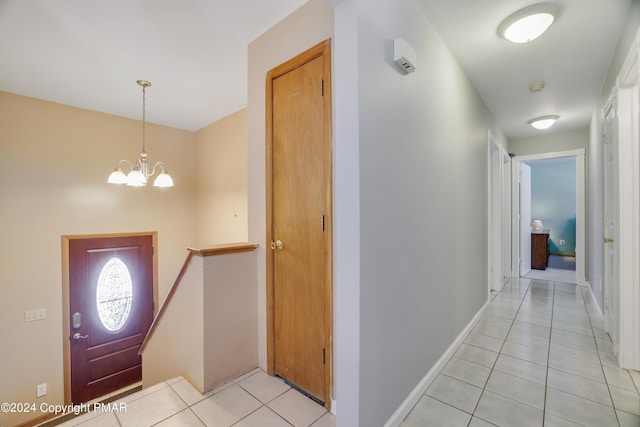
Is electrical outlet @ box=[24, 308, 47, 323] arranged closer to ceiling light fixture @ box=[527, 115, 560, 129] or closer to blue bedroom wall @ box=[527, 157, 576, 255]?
ceiling light fixture @ box=[527, 115, 560, 129]

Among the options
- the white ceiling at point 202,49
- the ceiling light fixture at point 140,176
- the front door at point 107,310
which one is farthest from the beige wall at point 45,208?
the ceiling light fixture at point 140,176

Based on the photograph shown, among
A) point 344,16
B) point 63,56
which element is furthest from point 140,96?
point 344,16

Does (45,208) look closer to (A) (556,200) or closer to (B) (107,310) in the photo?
(B) (107,310)

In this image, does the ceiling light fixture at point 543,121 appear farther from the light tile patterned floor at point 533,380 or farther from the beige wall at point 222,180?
the beige wall at point 222,180

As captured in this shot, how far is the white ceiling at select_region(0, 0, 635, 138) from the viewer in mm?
1881

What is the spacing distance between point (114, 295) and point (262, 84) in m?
3.69

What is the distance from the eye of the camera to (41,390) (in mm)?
3037

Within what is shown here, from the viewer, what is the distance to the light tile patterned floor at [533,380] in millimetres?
1548

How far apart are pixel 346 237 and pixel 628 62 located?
2.43 meters

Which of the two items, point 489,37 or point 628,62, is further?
point 489,37

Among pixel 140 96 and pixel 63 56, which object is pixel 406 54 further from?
pixel 140 96

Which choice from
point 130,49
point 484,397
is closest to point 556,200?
point 484,397

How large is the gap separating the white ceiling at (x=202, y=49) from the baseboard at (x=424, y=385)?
2562 mm

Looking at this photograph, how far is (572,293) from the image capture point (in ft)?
13.0
